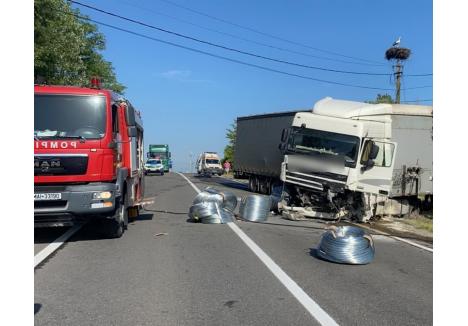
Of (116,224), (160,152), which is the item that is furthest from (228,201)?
(160,152)

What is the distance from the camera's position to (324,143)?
14.7 meters

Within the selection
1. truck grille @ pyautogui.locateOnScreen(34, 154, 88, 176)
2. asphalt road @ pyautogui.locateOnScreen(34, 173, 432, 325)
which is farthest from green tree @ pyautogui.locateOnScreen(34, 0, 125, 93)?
asphalt road @ pyautogui.locateOnScreen(34, 173, 432, 325)

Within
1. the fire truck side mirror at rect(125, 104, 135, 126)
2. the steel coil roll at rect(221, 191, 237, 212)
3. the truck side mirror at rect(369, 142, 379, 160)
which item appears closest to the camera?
the fire truck side mirror at rect(125, 104, 135, 126)

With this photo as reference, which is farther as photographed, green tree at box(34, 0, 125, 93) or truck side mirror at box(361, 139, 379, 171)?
green tree at box(34, 0, 125, 93)

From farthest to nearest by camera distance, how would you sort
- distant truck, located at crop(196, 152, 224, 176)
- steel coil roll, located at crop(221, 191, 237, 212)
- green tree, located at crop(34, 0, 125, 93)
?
distant truck, located at crop(196, 152, 224, 176)
green tree, located at crop(34, 0, 125, 93)
steel coil roll, located at crop(221, 191, 237, 212)

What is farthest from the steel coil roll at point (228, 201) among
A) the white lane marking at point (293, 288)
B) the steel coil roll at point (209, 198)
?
the white lane marking at point (293, 288)

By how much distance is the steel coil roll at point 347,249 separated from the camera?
26.4 feet

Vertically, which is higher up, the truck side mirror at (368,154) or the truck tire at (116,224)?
the truck side mirror at (368,154)

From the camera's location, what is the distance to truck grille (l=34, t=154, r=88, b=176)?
350 inches

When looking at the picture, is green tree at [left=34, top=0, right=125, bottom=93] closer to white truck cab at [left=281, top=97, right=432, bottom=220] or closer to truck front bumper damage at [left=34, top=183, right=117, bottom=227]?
white truck cab at [left=281, top=97, right=432, bottom=220]

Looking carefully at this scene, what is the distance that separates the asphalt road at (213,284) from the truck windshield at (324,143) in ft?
14.0

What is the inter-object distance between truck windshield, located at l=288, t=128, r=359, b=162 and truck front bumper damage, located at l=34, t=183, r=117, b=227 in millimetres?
7223

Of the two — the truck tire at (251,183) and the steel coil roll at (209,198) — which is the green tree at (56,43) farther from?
the truck tire at (251,183)

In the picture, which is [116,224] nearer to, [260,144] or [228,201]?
[228,201]
